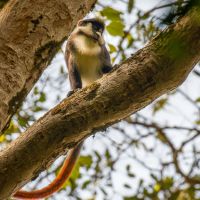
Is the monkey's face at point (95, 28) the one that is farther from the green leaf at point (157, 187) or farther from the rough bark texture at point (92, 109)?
the rough bark texture at point (92, 109)

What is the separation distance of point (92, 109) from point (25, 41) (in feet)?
1.21

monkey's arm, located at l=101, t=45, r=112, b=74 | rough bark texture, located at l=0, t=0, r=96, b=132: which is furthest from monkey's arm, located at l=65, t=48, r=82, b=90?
rough bark texture, located at l=0, t=0, r=96, b=132

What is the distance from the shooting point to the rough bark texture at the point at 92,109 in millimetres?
1431

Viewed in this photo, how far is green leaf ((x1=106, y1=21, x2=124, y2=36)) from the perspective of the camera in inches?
98.9

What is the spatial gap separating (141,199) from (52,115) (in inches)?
64.7

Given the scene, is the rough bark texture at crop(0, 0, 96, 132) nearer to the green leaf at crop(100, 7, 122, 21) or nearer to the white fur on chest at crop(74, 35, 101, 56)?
the green leaf at crop(100, 7, 122, 21)

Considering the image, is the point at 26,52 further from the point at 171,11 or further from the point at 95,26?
the point at 95,26

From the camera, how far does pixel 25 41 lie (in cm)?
165

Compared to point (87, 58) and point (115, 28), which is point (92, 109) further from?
point (87, 58)

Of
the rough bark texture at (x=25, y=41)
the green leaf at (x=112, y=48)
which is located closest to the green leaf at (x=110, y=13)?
the green leaf at (x=112, y=48)

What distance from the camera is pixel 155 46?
4.66 ft

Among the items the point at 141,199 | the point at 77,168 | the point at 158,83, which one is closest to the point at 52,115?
the point at 158,83

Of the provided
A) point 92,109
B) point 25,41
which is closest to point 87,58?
point 25,41

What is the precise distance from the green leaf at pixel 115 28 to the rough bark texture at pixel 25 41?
0.76 m
